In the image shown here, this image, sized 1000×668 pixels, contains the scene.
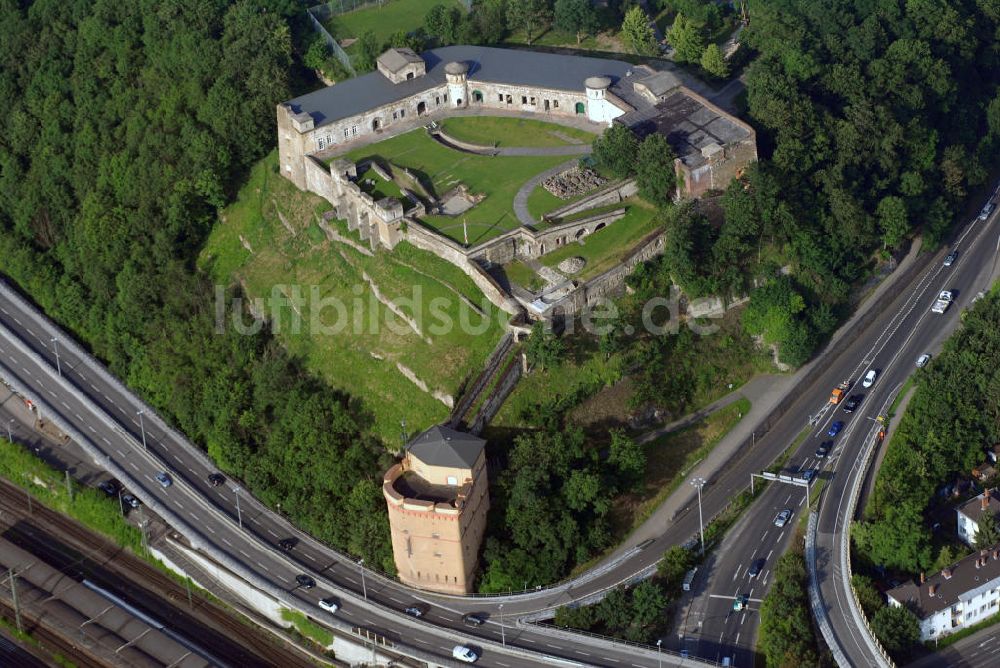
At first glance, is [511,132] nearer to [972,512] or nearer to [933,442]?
[933,442]

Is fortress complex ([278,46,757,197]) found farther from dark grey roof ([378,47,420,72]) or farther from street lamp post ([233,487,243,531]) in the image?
street lamp post ([233,487,243,531])

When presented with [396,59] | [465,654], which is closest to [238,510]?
[465,654]

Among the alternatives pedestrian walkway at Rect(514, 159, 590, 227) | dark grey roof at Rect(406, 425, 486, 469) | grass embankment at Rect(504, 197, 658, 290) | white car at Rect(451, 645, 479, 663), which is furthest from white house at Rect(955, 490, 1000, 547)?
pedestrian walkway at Rect(514, 159, 590, 227)

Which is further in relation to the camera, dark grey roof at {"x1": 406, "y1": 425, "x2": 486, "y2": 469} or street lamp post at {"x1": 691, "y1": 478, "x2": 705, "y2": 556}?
street lamp post at {"x1": 691, "y1": 478, "x2": 705, "y2": 556}

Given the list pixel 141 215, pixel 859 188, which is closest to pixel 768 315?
pixel 859 188

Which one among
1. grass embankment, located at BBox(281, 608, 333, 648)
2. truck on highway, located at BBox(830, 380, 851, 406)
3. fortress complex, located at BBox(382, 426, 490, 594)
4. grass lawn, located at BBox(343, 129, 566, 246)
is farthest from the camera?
grass lawn, located at BBox(343, 129, 566, 246)

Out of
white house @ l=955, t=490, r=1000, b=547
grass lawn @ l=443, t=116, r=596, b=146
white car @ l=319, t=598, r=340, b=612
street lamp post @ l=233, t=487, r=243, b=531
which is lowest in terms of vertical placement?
white car @ l=319, t=598, r=340, b=612
